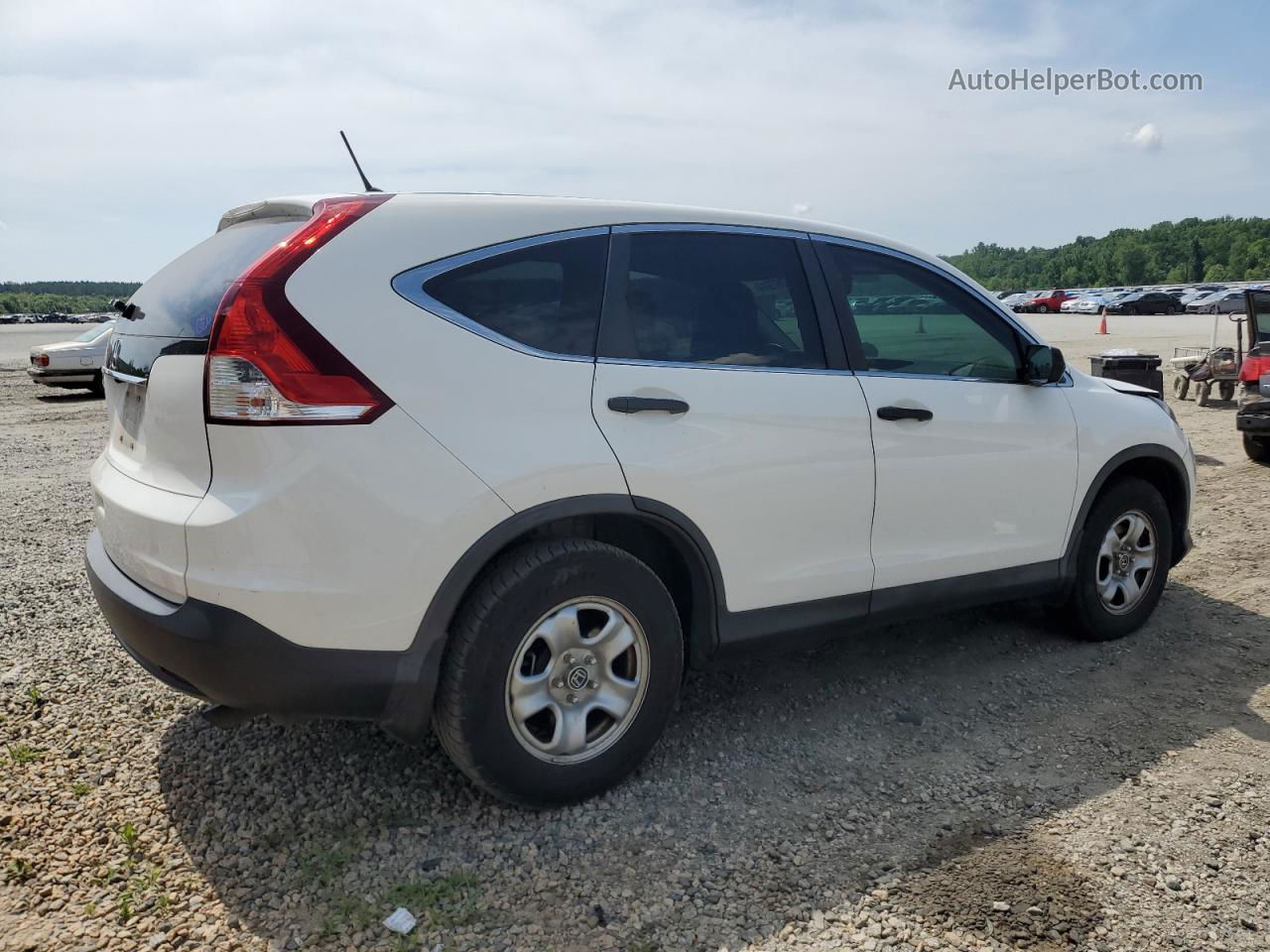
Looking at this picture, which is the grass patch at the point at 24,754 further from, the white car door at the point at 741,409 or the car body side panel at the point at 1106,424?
the car body side panel at the point at 1106,424

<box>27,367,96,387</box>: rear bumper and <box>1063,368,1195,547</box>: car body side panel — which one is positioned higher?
<box>27,367,96,387</box>: rear bumper

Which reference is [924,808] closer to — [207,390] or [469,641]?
[469,641]

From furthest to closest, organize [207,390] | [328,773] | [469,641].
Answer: [328,773], [469,641], [207,390]

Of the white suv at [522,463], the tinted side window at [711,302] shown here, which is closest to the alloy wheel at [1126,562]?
the white suv at [522,463]

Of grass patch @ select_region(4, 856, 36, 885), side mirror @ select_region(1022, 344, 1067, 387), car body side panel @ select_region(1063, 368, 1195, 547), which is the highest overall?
side mirror @ select_region(1022, 344, 1067, 387)

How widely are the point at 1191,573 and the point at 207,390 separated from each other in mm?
5368

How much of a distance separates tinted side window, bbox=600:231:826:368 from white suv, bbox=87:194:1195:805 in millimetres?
11

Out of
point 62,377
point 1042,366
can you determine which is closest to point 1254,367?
point 1042,366

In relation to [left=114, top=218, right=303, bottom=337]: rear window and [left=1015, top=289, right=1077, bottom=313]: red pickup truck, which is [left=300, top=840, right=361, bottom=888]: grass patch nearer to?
[left=114, top=218, right=303, bottom=337]: rear window

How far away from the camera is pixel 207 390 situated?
261 cm

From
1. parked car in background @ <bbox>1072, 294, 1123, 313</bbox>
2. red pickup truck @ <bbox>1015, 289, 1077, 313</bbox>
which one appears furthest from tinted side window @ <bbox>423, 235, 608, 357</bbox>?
red pickup truck @ <bbox>1015, 289, 1077, 313</bbox>

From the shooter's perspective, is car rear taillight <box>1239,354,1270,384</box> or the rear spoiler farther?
car rear taillight <box>1239,354,1270,384</box>

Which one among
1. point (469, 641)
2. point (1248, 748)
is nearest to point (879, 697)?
point (1248, 748)

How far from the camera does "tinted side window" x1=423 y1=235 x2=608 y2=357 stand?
285 cm
